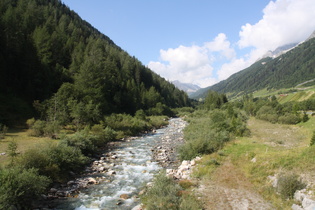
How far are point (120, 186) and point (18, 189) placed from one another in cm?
695

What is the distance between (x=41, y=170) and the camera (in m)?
13.9

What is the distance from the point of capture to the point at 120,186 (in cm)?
1460

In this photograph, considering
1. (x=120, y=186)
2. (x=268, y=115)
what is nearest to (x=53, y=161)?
(x=120, y=186)

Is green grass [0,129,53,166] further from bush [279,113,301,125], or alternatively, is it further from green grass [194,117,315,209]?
bush [279,113,301,125]

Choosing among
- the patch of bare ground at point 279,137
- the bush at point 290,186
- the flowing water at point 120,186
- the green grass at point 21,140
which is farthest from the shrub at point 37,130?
the patch of bare ground at point 279,137

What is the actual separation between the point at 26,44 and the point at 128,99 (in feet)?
113

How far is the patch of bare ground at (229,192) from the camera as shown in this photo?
34.2 ft

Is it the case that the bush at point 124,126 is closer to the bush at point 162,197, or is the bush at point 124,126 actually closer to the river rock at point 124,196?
the river rock at point 124,196

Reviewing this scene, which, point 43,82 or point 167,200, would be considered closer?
point 167,200

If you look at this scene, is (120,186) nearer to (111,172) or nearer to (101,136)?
(111,172)

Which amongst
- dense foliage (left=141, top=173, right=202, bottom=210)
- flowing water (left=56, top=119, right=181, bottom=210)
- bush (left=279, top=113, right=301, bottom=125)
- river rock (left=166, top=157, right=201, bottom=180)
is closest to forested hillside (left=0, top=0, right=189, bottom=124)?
flowing water (left=56, top=119, right=181, bottom=210)

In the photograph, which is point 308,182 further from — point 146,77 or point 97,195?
point 146,77

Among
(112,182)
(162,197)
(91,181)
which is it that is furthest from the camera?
(112,182)

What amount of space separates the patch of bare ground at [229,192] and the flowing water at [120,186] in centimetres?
465
